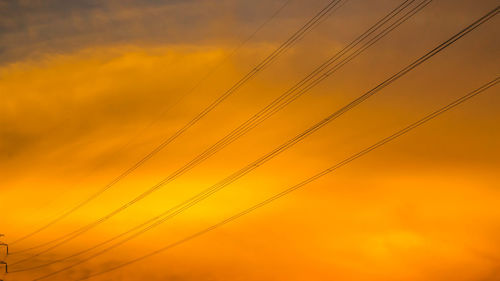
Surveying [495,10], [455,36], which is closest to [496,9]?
[495,10]

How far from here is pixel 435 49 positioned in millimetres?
12594

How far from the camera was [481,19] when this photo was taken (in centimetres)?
1191

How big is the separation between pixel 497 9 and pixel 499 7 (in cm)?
9

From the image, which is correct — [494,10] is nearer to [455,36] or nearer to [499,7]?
[499,7]

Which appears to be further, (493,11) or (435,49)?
(435,49)

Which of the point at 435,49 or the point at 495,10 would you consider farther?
the point at 435,49

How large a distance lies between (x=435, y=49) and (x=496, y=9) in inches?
92.9

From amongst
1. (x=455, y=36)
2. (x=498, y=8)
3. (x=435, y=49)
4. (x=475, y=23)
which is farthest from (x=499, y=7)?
(x=435, y=49)

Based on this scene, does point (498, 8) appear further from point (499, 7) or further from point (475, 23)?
point (475, 23)

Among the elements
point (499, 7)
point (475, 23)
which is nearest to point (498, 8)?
point (499, 7)

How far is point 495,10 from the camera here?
11406mm

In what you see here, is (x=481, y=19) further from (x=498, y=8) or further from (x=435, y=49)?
(x=435, y=49)

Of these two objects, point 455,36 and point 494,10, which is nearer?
point 494,10

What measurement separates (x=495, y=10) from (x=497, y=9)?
75mm
